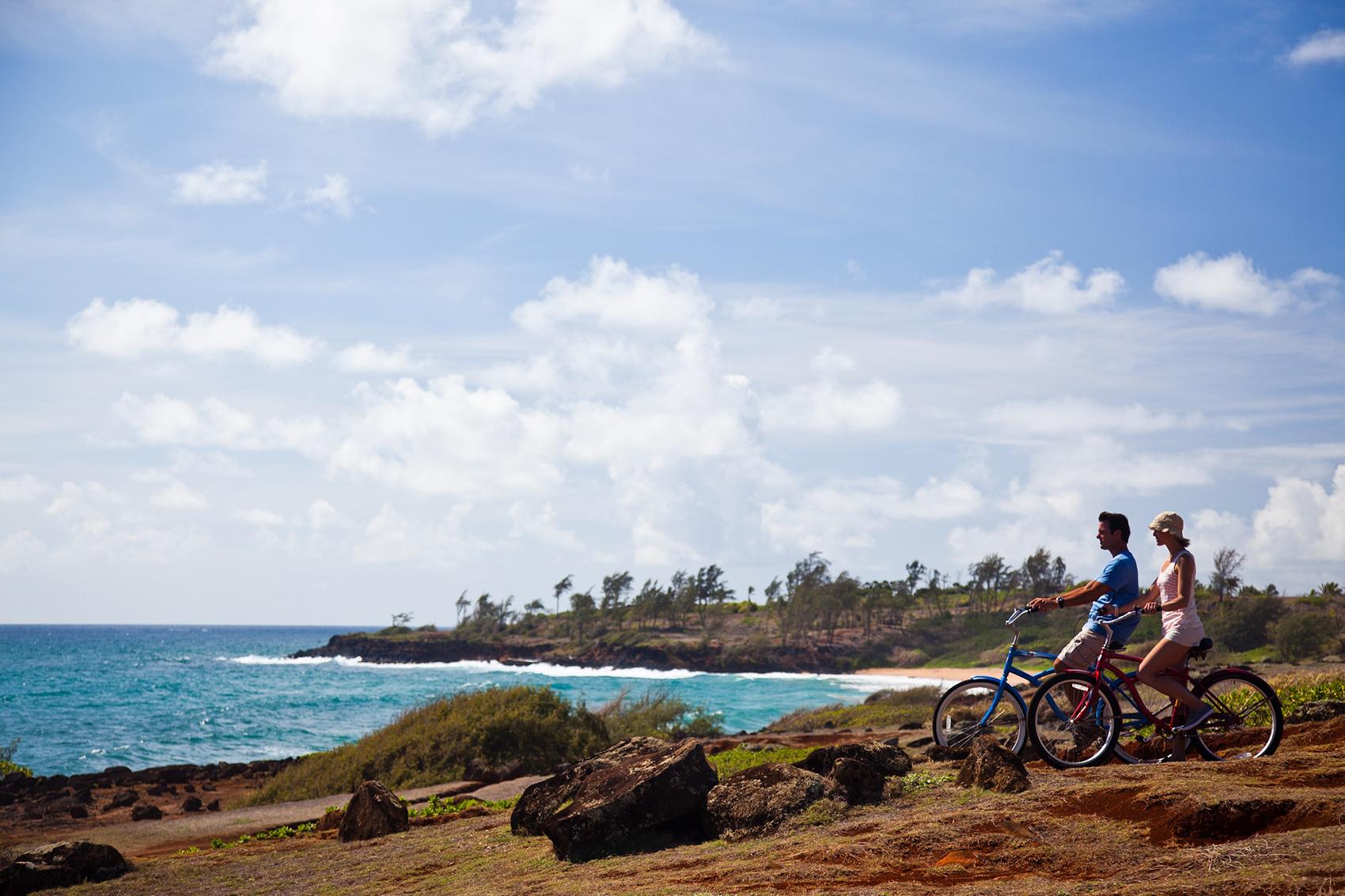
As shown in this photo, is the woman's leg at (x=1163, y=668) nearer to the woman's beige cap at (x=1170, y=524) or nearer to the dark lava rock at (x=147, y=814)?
the woman's beige cap at (x=1170, y=524)

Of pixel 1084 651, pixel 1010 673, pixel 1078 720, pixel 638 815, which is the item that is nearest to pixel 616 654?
pixel 638 815

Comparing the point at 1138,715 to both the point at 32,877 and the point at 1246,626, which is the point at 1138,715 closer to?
the point at 32,877

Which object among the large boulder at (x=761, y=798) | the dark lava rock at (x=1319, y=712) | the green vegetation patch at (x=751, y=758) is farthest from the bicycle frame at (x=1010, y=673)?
the green vegetation patch at (x=751, y=758)

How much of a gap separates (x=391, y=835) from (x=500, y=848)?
2823 millimetres

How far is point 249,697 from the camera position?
69.6 m

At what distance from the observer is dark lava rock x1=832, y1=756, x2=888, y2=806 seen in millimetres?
9195

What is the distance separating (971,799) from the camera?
8531 mm

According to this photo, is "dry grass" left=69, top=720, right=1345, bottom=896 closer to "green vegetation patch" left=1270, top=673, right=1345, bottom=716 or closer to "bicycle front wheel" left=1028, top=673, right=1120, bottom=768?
"bicycle front wheel" left=1028, top=673, right=1120, bottom=768

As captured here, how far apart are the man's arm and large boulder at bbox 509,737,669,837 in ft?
13.5

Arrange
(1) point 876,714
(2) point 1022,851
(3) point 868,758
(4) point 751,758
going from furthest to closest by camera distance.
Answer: (1) point 876,714 < (4) point 751,758 < (3) point 868,758 < (2) point 1022,851

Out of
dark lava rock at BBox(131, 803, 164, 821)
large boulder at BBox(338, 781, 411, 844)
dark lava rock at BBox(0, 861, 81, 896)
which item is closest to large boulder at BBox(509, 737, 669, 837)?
large boulder at BBox(338, 781, 411, 844)

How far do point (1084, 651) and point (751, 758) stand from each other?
30.8 feet

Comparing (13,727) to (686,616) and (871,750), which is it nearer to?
(871,750)

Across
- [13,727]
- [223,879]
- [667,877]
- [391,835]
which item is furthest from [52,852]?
[13,727]
